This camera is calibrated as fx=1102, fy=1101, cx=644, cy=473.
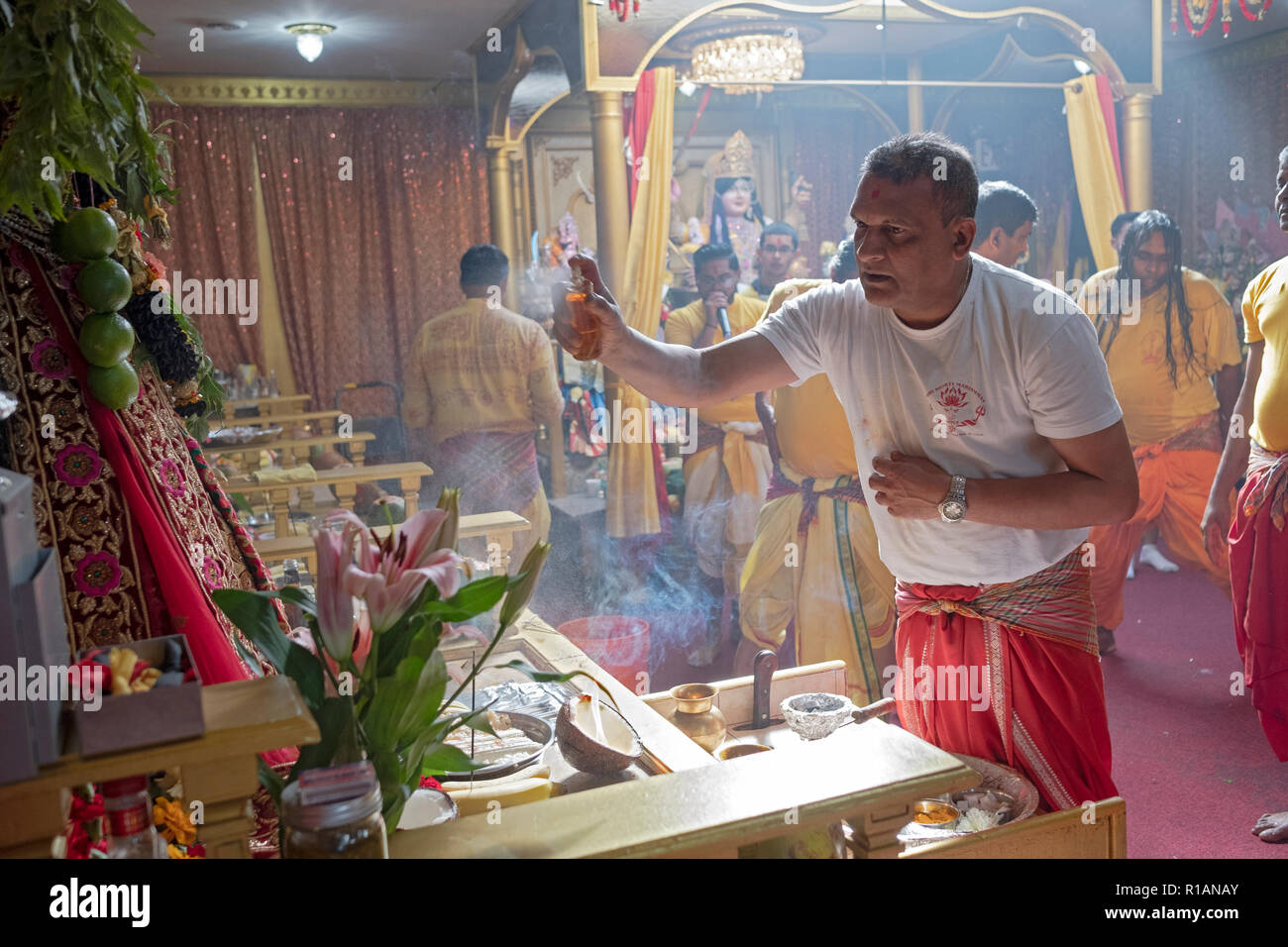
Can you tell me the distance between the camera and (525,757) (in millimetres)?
1567

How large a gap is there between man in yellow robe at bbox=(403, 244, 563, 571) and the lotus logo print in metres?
2.77

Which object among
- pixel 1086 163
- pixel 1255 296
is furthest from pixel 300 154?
pixel 1255 296

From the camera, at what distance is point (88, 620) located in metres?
1.39

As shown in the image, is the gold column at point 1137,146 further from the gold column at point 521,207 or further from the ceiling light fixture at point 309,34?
the ceiling light fixture at point 309,34

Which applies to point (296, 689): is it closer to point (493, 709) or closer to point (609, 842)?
point (609, 842)

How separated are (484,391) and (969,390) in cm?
293

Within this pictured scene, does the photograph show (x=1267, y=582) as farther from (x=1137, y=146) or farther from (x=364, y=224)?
(x=364, y=224)

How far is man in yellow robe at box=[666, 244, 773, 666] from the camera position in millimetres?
4602

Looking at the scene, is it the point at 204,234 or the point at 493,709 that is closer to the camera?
the point at 493,709

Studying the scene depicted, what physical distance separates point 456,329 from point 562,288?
2.69 m

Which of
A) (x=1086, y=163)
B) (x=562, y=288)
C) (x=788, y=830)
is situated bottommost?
(x=788, y=830)

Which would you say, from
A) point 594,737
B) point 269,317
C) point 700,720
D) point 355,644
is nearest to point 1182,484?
point 700,720

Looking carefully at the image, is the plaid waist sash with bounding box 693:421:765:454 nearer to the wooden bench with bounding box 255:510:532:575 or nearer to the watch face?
the wooden bench with bounding box 255:510:532:575

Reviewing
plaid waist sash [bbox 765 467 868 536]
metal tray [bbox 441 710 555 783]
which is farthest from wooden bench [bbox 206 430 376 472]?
metal tray [bbox 441 710 555 783]
